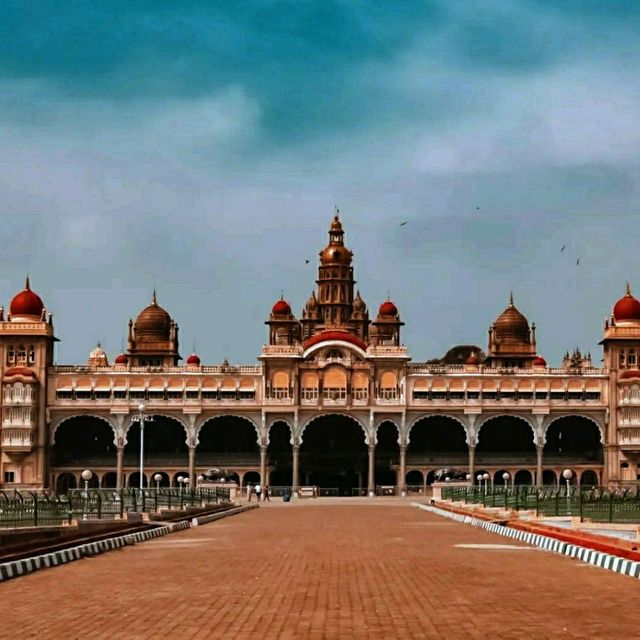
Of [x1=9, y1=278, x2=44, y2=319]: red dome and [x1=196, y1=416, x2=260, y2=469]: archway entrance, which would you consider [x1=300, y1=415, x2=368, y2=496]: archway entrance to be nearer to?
[x1=196, y1=416, x2=260, y2=469]: archway entrance

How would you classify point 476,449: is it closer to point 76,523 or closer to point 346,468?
point 346,468

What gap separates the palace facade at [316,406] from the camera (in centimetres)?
11144

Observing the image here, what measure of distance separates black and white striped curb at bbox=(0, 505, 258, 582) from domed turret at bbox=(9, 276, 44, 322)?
73907 mm

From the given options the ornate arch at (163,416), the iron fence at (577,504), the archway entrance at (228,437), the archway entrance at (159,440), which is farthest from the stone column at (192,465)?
the iron fence at (577,504)

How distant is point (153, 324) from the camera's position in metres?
135

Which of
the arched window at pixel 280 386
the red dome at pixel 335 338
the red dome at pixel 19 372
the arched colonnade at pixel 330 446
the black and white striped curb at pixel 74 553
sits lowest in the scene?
the black and white striped curb at pixel 74 553

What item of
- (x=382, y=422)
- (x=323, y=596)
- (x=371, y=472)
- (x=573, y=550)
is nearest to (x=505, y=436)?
(x=382, y=422)

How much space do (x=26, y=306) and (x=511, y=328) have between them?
155ft

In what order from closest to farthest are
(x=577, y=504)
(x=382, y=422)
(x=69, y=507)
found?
(x=69, y=507)
(x=577, y=504)
(x=382, y=422)

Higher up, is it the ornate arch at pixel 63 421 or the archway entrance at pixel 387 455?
the ornate arch at pixel 63 421

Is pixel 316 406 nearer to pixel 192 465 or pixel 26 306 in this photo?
pixel 192 465

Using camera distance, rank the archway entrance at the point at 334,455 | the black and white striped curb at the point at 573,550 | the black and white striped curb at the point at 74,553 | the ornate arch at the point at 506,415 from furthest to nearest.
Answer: the archway entrance at the point at 334,455 < the ornate arch at the point at 506,415 < the black and white striped curb at the point at 573,550 < the black and white striped curb at the point at 74,553

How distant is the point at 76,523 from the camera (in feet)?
130

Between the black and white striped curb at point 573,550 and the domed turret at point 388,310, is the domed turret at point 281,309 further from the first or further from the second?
the black and white striped curb at point 573,550
